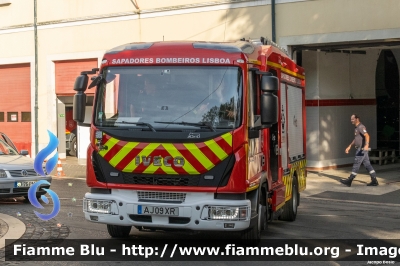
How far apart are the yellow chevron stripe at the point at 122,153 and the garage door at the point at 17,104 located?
21.1m

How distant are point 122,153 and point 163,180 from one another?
654mm

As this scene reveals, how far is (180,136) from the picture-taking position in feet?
31.0

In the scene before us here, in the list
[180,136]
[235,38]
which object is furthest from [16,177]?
[235,38]

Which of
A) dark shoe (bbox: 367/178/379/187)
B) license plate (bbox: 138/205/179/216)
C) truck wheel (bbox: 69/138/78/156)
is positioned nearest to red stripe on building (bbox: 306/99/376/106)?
dark shoe (bbox: 367/178/379/187)

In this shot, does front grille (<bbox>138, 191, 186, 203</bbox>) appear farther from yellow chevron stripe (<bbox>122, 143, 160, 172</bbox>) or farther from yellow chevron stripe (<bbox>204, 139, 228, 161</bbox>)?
yellow chevron stripe (<bbox>204, 139, 228, 161</bbox>)

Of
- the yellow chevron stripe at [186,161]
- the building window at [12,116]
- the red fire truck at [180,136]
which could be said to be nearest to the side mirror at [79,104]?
the red fire truck at [180,136]

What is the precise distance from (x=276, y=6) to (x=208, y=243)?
42.8ft

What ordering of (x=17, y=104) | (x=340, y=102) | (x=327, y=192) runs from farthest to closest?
(x=17, y=104) < (x=340, y=102) < (x=327, y=192)

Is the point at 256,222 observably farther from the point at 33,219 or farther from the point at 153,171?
the point at 33,219

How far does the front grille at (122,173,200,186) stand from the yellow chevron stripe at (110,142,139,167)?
0.25m

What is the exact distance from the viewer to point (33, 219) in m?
12.9

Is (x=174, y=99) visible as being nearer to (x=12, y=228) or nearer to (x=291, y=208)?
(x=12, y=228)

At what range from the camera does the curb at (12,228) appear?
427 inches

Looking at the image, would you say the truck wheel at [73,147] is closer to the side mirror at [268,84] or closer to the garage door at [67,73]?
the garage door at [67,73]
